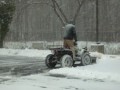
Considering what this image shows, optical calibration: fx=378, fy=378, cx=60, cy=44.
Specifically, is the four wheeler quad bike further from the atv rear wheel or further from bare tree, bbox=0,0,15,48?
bare tree, bbox=0,0,15,48

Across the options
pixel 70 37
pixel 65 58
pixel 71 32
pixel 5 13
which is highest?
pixel 5 13

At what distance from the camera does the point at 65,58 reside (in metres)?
17.2

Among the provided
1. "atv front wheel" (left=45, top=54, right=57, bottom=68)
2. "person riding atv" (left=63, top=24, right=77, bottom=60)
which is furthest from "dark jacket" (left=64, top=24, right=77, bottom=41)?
"atv front wheel" (left=45, top=54, right=57, bottom=68)

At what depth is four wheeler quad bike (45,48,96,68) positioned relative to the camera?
678 inches

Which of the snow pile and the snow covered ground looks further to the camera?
the snow pile

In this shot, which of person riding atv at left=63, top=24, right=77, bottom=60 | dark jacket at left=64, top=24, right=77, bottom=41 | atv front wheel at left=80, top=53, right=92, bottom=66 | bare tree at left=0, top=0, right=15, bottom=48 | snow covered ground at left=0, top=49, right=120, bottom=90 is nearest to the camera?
snow covered ground at left=0, top=49, right=120, bottom=90

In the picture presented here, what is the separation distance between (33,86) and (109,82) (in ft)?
8.69

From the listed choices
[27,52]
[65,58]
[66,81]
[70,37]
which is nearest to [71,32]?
[70,37]

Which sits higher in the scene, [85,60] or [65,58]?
[65,58]

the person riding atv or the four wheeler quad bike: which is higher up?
the person riding atv

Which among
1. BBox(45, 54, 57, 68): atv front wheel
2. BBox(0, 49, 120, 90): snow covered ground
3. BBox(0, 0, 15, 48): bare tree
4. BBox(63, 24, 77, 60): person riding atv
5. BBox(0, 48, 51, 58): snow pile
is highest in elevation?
BBox(0, 0, 15, 48): bare tree

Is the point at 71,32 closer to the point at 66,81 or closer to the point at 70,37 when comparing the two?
the point at 70,37

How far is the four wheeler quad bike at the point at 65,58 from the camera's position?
17228mm

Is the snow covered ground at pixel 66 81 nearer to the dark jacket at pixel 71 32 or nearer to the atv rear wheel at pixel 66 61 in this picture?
the atv rear wheel at pixel 66 61
